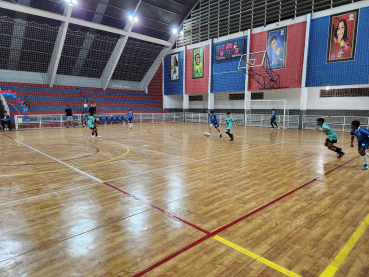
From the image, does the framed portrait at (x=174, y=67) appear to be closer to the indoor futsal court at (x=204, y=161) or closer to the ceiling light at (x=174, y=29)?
the ceiling light at (x=174, y=29)

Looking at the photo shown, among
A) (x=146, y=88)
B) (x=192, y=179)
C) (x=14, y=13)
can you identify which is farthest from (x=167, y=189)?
(x=146, y=88)

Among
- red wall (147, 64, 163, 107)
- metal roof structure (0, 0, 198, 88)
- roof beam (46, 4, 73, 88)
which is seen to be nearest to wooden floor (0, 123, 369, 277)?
roof beam (46, 4, 73, 88)

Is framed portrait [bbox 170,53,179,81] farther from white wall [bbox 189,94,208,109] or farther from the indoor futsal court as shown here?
the indoor futsal court

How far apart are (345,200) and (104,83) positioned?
82.3 feet

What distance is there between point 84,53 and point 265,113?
17723mm

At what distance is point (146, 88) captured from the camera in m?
28.6

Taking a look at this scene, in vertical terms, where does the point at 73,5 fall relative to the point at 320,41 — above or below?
above

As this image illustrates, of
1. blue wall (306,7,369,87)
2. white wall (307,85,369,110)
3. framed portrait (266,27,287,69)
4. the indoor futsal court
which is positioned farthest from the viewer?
framed portrait (266,27,287,69)

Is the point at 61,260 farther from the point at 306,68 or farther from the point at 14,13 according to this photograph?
the point at 14,13

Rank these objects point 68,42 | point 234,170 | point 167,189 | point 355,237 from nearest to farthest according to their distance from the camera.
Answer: point 355,237 → point 167,189 → point 234,170 → point 68,42

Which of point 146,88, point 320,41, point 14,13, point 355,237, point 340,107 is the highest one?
point 14,13

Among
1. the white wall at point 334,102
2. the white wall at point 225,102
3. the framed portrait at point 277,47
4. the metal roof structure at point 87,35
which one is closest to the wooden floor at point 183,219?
the white wall at point 334,102

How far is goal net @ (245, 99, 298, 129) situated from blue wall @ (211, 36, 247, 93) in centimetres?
197

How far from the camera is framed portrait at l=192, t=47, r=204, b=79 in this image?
23.0 metres
